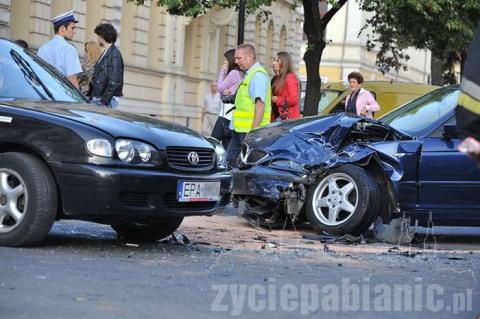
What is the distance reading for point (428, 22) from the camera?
23703 mm

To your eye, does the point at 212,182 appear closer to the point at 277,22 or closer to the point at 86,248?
the point at 86,248

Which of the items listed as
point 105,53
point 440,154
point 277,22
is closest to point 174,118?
point 277,22

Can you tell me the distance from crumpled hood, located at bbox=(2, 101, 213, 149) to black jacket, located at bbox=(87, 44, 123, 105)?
3047mm

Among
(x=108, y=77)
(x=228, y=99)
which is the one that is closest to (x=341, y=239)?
(x=108, y=77)

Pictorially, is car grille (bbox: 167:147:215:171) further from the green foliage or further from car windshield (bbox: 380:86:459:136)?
the green foliage

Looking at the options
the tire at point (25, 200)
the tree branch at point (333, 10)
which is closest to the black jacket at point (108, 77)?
the tire at point (25, 200)

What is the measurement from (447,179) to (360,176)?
0.84 meters

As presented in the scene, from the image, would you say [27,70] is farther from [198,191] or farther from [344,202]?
[344,202]

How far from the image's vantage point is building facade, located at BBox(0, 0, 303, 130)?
75.7 ft

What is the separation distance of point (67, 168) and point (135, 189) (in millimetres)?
486

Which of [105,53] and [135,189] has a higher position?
[105,53]

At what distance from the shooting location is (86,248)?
23.6ft

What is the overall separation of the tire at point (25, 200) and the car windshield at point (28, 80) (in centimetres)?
80

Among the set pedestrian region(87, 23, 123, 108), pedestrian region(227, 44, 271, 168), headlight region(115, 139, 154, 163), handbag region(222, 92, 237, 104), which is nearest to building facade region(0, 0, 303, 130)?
handbag region(222, 92, 237, 104)
